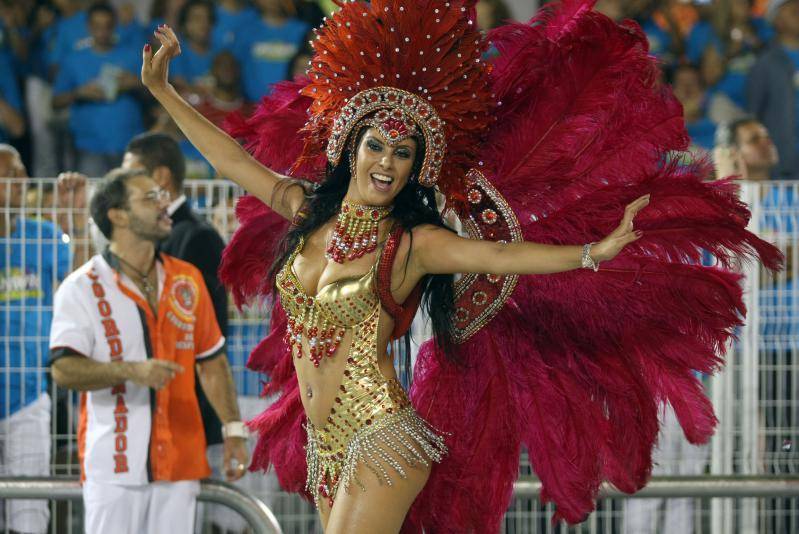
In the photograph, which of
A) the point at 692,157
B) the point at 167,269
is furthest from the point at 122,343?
the point at 692,157

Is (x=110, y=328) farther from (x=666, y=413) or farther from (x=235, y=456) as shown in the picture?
(x=666, y=413)

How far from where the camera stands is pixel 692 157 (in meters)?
4.41

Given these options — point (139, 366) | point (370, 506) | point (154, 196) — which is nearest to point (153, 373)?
point (139, 366)

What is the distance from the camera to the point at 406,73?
412 centimetres

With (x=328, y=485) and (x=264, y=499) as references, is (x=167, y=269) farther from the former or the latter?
(x=328, y=485)

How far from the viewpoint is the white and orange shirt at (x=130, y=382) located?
513cm

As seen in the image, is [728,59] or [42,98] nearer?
[42,98]

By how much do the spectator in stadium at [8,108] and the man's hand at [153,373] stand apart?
12.3ft

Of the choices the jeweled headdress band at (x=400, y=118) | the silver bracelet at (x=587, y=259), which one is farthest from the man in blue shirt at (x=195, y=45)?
the silver bracelet at (x=587, y=259)

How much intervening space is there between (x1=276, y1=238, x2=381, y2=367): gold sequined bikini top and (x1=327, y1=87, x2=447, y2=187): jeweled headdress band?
0.34 meters

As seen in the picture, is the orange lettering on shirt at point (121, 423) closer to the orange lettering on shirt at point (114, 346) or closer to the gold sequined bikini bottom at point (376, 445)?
the orange lettering on shirt at point (114, 346)

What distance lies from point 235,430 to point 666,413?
1.96 meters

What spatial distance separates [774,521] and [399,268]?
3276 millimetres

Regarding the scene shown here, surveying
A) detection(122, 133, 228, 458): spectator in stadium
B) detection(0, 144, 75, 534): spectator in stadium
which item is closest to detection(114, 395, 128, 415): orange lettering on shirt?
detection(122, 133, 228, 458): spectator in stadium
